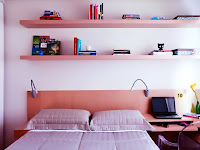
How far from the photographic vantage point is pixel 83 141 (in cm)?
196

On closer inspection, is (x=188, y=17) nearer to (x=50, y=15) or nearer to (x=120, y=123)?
(x=120, y=123)

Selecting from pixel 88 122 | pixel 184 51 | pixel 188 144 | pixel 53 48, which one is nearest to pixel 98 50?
pixel 53 48

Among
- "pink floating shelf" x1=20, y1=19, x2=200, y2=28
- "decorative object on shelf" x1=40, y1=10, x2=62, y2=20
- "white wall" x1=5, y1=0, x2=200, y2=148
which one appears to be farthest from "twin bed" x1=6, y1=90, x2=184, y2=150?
"decorative object on shelf" x1=40, y1=10, x2=62, y2=20

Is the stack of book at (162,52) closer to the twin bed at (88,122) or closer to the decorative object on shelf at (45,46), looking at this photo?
the twin bed at (88,122)

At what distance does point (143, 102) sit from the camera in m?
2.79

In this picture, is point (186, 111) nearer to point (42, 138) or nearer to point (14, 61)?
point (42, 138)

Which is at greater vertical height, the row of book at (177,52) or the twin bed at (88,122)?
the row of book at (177,52)

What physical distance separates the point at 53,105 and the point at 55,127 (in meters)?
0.56

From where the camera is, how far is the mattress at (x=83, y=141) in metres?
1.81

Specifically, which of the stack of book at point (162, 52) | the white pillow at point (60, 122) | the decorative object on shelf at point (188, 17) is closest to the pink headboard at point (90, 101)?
the white pillow at point (60, 122)

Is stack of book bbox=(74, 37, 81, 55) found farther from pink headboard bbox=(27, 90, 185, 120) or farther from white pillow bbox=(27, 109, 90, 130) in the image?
white pillow bbox=(27, 109, 90, 130)

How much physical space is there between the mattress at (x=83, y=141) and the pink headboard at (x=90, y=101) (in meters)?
0.60

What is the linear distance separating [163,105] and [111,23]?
1.42 meters

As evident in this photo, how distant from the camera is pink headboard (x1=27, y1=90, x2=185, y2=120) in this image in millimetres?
2793
